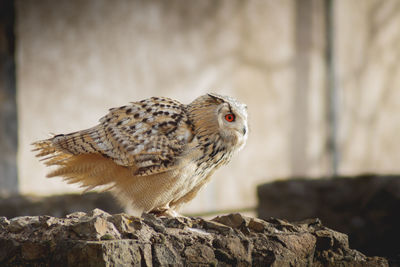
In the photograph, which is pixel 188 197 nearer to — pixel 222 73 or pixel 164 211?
pixel 164 211

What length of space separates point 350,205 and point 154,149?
2819 mm

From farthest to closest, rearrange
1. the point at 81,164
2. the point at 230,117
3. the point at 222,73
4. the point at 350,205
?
the point at 222,73 → the point at 350,205 → the point at 81,164 → the point at 230,117

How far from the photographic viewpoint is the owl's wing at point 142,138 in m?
2.76

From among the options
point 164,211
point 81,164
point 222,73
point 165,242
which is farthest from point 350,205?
point 165,242

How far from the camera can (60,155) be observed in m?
2.93

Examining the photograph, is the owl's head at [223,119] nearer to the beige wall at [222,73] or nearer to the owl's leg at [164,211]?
the owl's leg at [164,211]

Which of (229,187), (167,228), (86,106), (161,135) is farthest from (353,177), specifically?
(167,228)

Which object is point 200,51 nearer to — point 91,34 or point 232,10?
point 232,10

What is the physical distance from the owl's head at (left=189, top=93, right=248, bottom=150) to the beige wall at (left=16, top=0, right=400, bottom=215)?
2444mm

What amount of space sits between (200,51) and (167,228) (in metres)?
4.66

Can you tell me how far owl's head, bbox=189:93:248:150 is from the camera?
8.74ft

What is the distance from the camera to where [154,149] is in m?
2.78

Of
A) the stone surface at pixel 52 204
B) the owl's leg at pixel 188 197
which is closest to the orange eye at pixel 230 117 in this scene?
the owl's leg at pixel 188 197

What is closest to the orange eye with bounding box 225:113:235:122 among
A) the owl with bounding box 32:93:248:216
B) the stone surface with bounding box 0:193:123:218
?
the owl with bounding box 32:93:248:216
